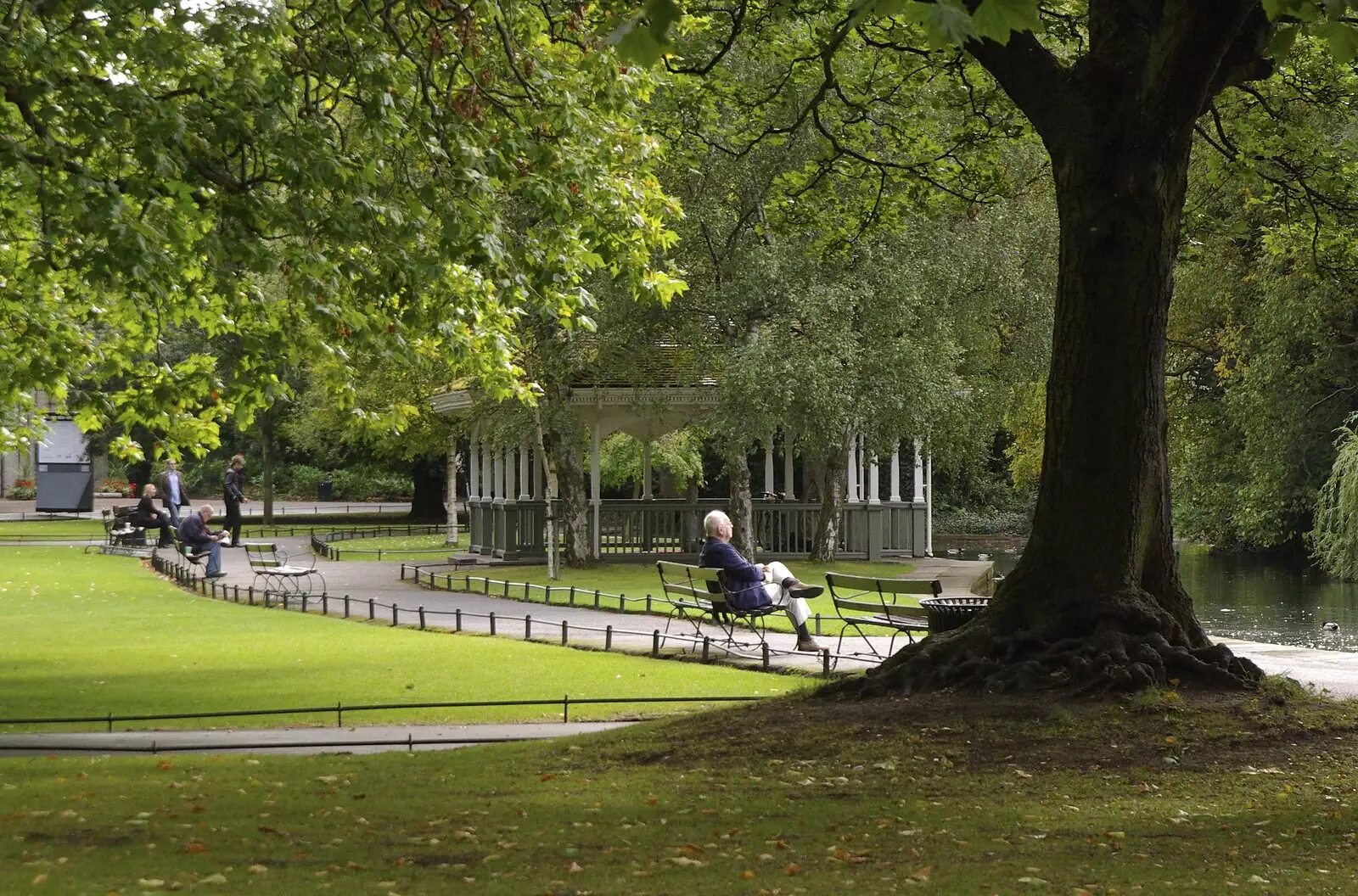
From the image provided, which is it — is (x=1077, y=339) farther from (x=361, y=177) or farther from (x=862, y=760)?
(x=361, y=177)

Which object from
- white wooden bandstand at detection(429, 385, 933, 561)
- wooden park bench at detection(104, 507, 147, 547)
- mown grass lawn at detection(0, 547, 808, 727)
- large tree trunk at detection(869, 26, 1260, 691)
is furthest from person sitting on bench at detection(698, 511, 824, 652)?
→ wooden park bench at detection(104, 507, 147, 547)

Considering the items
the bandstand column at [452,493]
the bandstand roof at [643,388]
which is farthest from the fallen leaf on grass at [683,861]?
the bandstand column at [452,493]

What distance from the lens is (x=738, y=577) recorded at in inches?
672

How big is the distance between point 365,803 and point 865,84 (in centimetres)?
948

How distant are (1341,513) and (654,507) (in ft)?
48.1

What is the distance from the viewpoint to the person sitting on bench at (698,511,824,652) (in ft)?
55.3

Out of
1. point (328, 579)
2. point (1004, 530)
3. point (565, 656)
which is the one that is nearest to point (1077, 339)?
point (565, 656)

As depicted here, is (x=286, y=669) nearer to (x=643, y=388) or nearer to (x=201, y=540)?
(x=201, y=540)

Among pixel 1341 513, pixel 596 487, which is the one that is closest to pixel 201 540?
pixel 596 487

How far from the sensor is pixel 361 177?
12055 millimetres

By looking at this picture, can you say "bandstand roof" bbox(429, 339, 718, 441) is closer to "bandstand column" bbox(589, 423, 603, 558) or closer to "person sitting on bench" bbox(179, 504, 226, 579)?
"bandstand column" bbox(589, 423, 603, 558)

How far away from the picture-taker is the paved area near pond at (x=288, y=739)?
1087cm

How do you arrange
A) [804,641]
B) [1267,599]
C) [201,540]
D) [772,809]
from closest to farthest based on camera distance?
[772,809]
[804,641]
[1267,599]
[201,540]

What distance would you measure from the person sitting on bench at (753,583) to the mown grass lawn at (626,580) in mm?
2171
